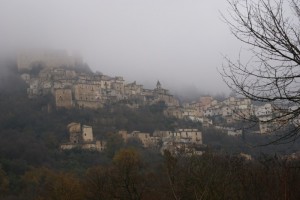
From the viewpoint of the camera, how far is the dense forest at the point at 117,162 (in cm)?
1295

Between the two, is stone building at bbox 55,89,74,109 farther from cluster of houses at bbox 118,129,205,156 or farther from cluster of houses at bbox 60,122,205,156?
cluster of houses at bbox 118,129,205,156

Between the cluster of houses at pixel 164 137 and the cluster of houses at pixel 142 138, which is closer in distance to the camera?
the cluster of houses at pixel 142 138

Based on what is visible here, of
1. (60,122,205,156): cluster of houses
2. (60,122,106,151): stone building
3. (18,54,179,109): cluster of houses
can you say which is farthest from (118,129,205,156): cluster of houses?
(18,54,179,109): cluster of houses

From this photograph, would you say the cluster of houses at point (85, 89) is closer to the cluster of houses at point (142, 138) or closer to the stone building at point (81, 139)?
the stone building at point (81, 139)

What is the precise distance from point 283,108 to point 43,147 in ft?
171

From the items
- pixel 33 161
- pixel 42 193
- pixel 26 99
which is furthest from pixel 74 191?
pixel 26 99

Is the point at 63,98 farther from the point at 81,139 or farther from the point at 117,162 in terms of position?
the point at 117,162

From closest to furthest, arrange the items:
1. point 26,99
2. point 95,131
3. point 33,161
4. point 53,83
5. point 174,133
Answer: point 33,161
point 95,131
point 174,133
point 26,99
point 53,83

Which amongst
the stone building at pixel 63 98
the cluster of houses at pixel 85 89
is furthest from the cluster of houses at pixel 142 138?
the cluster of houses at pixel 85 89

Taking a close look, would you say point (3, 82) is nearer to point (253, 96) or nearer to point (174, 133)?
point (174, 133)

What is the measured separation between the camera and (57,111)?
77125mm

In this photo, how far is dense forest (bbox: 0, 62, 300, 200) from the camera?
13.0m

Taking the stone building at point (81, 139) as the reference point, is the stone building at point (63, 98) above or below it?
above

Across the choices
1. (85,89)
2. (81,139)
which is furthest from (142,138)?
(85,89)
